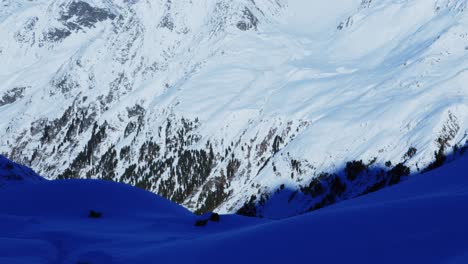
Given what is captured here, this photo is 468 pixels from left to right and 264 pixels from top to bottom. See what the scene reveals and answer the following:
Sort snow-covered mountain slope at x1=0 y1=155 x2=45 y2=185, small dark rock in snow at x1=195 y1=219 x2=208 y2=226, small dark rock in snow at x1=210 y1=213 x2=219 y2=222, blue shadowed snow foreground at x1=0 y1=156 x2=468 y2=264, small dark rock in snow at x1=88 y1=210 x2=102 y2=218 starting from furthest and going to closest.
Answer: snow-covered mountain slope at x1=0 y1=155 x2=45 y2=185 < small dark rock in snow at x1=210 y1=213 x2=219 y2=222 < small dark rock in snow at x1=88 y1=210 x2=102 y2=218 < small dark rock in snow at x1=195 y1=219 x2=208 y2=226 < blue shadowed snow foreground at x1=0 y1=156 x2=468 y2=264

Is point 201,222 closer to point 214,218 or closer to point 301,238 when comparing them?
point 214,218

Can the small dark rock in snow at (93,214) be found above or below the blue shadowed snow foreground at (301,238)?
above

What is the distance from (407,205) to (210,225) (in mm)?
14881

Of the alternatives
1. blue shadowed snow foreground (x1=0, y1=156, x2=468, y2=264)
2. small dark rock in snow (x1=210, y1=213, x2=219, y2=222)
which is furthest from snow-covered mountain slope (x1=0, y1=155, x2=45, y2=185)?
blue shadowed snow foreground (x1=0, y1=156, x2=468, y2=264)

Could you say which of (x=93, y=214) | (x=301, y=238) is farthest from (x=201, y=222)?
(x=301, y=238)

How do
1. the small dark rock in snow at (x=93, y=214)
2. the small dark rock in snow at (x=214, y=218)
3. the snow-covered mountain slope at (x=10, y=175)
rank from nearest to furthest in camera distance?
the small dark rock in snow at (x=93, y=214) < the small dark rock in snow at (x=214, y=218) < the snow-covered mountain slope at (x=10, y=175)

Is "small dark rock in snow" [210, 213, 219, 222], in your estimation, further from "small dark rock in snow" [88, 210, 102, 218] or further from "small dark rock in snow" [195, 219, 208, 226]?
"small dark rock in snow" [88, 210, 102, 218]

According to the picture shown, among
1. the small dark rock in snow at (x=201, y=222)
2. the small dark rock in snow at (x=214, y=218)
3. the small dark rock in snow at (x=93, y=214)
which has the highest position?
the small dark rock in snow at (x=93, y=214)

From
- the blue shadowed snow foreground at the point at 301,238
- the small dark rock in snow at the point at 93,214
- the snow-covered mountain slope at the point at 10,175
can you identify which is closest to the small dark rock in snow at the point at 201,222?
the blue shadowed snow foreground at the point at 301,238

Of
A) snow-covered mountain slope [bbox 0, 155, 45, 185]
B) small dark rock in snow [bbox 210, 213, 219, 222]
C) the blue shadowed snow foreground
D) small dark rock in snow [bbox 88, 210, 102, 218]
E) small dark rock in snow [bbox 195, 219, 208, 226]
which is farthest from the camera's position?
snow-covered mountain slope [bbox 0, 155, 45, 185]

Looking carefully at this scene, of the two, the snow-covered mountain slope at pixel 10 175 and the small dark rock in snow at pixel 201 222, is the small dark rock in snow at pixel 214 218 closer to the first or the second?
the small dark rock in snow at pixel 201 222

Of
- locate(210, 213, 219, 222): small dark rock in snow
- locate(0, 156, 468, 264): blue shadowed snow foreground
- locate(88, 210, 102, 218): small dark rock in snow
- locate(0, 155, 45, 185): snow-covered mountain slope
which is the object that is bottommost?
locate(0, 156, 468, 264): blue shadowed snow foreground

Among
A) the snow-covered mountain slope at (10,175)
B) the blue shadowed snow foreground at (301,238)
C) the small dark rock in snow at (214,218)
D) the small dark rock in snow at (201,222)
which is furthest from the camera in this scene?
the snow-covered mountain slope at (10,175)

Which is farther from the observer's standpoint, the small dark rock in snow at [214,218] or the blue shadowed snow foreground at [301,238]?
the small dark rock in snow at [214,218]
